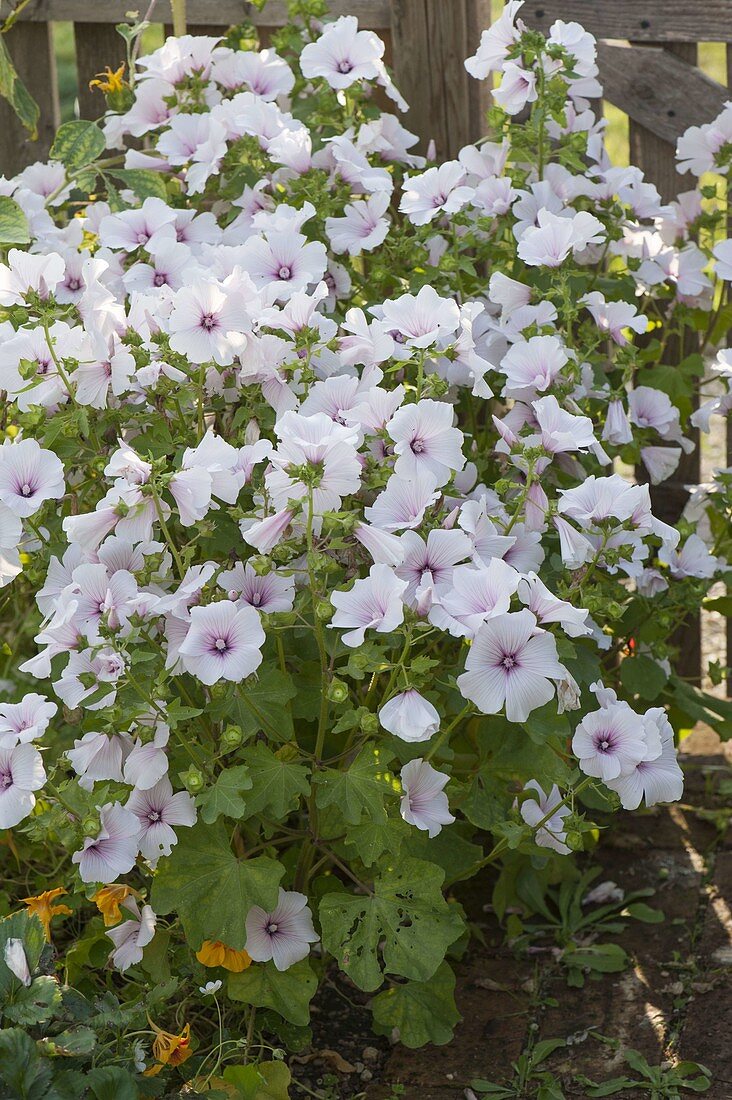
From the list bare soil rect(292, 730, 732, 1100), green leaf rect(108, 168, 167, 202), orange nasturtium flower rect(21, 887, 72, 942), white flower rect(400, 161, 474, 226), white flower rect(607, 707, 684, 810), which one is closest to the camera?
white flower rect(607, 707, 684, 810)

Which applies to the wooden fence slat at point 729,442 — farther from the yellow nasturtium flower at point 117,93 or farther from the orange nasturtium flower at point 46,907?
the orange nasturtium flower at point 46,907

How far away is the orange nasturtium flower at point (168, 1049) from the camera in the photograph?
1.81 metres

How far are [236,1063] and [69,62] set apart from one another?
22.6 feet

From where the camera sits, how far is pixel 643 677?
7.70ft

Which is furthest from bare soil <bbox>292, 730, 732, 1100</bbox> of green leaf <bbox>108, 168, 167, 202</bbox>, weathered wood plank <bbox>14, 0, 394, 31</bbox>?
weathered wood plank <bbox>14, 0, 394, 31</bbox>

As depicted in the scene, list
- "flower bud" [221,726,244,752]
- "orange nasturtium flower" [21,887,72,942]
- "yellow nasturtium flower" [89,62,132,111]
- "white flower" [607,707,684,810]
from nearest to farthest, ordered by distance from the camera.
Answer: "flower bud" [221,726,244,752] < "white flower" [607,707,684,810] < "orange nasturtium flower" [21,887,72,942] < "yellow nasturtium flower" [89,62,132,111]

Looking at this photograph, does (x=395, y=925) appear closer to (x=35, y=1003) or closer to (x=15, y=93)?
(x=35, y=1003)

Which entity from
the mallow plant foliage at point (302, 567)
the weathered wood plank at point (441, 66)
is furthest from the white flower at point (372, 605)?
the weathered wood plank at point (441, 66)

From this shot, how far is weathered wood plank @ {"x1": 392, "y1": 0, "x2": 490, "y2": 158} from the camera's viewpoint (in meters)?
2.83

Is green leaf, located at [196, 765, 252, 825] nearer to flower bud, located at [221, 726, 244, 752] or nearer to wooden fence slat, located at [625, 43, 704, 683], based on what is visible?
flower bud, located at [221, 726, 244, 752]

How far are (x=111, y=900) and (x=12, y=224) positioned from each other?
1140mm

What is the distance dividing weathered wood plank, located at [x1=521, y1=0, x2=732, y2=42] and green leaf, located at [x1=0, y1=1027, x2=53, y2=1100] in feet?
7.58

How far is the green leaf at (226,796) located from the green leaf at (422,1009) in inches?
21.4

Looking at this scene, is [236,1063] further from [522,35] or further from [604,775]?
[522,35]
